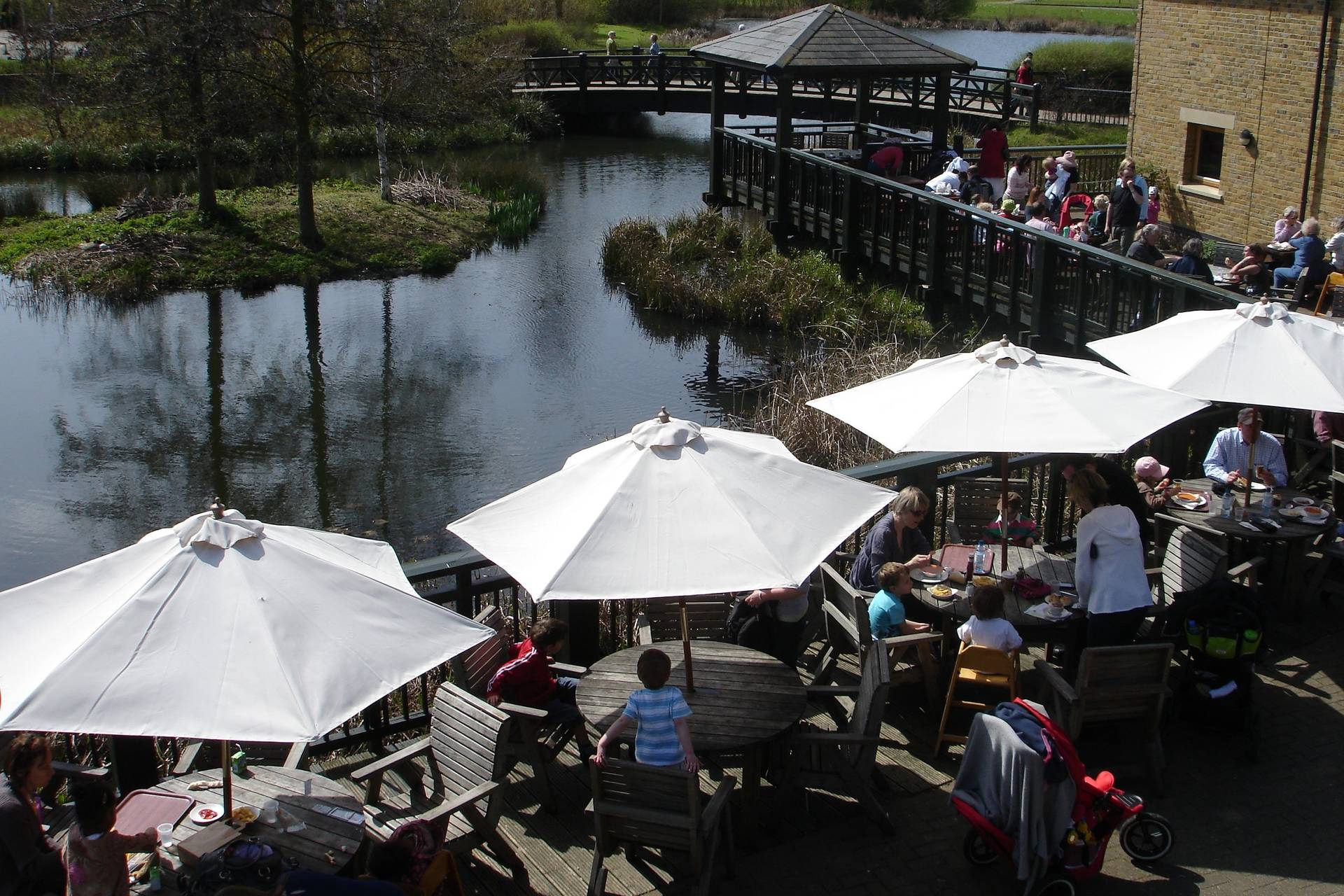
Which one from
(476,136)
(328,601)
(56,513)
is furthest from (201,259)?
(328,601)

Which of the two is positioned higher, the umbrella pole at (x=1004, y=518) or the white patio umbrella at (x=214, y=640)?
the white patio umbrella at (x=214, y=640)

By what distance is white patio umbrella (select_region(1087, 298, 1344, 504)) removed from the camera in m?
8.06

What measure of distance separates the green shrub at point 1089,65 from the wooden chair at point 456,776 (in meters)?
49.1

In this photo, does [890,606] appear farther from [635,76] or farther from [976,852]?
[635,76]

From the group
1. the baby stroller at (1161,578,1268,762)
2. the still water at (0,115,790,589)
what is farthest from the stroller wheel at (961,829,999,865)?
the still water at (0,115,790,589)

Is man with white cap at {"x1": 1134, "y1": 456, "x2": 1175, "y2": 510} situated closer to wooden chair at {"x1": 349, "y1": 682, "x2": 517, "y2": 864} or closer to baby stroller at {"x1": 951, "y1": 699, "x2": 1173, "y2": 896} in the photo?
baby stroller at {"x1": 951, "y1": 699, "x2": 1173, "y2": 896}

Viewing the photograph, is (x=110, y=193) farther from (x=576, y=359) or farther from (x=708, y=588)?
(x=708, y=588)

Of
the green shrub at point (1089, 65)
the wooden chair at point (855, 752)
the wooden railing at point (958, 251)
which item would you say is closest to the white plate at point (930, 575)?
the wooden chair at point (855, 752)

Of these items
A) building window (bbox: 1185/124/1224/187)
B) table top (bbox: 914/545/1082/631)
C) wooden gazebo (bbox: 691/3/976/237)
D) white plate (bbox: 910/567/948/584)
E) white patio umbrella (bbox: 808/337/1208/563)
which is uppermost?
wooden gazebo (bbox: 691/3/976/237)

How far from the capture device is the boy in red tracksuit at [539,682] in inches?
260

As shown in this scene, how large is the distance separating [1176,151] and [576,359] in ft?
38.1

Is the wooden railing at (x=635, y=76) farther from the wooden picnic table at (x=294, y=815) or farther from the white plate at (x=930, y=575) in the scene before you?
the wooden picnic table at (x=294, y=815)

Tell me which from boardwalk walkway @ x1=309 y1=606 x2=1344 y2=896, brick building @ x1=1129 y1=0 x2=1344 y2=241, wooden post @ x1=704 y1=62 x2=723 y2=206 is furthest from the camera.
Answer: wooden post @ x1=704 y1=62 x2=723 y2=206

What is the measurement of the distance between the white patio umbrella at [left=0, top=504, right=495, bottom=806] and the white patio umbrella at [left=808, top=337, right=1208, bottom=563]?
3.26 meters
